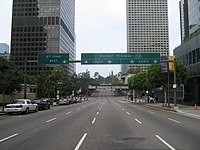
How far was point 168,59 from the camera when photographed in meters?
32.4

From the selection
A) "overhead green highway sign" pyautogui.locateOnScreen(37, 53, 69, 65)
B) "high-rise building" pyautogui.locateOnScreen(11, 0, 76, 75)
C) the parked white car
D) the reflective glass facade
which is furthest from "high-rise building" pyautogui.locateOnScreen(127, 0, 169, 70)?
"high-rise building" pyautogui.locateOnScreen(11, 0, 76, 75)

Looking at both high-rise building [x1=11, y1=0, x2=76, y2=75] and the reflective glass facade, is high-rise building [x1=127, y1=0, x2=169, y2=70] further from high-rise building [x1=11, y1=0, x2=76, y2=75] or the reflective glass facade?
high-rise building [x1=11, y1=0, x2=76, y2=75]

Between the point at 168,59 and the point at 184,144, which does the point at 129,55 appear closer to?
the point at 168,59

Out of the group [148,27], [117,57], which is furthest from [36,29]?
[117,57]

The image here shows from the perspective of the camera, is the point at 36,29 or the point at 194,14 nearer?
the point at 194,14

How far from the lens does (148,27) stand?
57.9 m

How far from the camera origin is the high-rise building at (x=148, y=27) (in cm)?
5622

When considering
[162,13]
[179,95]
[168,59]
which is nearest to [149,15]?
[162,13]

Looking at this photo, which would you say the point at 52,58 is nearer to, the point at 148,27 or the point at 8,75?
the point at 8,75

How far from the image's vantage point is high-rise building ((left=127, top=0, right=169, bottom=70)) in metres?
56.2

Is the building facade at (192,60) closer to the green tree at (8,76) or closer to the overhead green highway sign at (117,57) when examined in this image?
the overhead green highway sign at (117,57)

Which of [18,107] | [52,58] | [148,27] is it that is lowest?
[18,107]

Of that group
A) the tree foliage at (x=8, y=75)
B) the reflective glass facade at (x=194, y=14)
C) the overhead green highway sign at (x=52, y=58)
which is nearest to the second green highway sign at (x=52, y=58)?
the overhead green highway sign at (x=52, y=58)

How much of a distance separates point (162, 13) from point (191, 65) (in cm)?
2282
